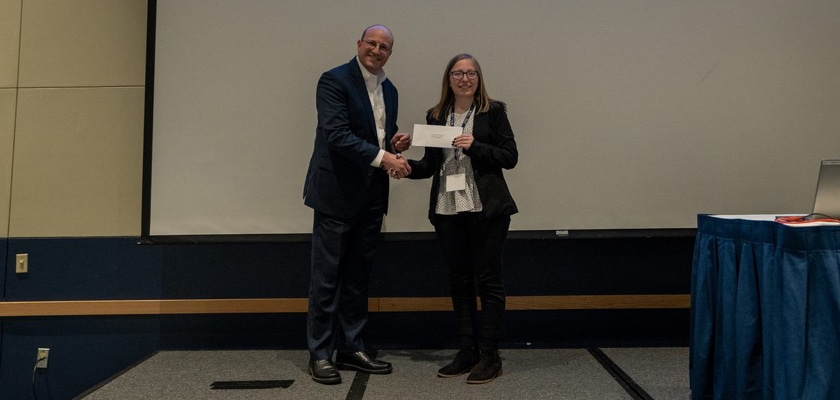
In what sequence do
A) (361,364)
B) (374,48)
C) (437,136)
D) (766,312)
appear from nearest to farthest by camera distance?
(766,312) < (437,136) < (374,48) < (361,364)

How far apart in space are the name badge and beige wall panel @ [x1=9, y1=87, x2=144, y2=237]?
1.77 metres

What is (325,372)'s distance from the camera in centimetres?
212

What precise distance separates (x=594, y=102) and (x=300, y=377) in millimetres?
1974

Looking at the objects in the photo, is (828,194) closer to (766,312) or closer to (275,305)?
(766,312)

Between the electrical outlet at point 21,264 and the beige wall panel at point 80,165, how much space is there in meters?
0.12

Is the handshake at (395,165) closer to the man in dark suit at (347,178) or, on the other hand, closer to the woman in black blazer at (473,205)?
the man in dark suit at (347,178)

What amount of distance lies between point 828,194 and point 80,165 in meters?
3.33

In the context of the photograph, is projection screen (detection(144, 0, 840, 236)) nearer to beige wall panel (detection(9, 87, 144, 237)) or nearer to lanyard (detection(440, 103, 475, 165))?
beige wall panel (detection(9, 87, 144, 237))

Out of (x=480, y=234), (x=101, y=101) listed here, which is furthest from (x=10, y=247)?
(x=480, y=234)

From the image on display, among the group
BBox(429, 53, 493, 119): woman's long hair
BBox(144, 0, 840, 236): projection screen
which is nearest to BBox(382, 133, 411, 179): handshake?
BBox(429, 53, 493, 119): woman's long hair

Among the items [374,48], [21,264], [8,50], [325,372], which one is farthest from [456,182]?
[8,50]

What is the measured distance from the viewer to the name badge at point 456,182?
2.05 meters

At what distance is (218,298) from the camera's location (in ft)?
8.91

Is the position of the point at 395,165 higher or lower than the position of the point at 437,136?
lower
